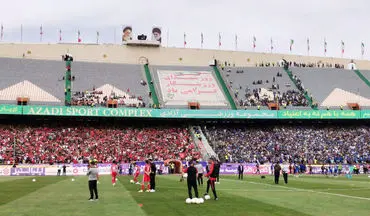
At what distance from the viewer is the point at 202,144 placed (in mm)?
67062

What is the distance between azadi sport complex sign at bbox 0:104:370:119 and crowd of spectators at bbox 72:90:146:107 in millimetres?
3346

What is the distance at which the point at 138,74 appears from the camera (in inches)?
3302

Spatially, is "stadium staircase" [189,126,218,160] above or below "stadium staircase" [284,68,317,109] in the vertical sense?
below

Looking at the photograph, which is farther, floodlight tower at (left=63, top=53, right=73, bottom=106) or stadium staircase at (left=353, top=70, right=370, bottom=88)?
stadium staircase at (left=353, top=70, right=370, bottom=88)

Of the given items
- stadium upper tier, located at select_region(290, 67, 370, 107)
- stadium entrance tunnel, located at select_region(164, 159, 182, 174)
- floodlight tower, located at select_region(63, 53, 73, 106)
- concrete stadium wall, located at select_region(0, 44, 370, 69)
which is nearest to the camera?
stadium entrance tunnel, located at select_region(164, 159, 182, 174)

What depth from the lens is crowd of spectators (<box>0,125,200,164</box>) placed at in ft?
198

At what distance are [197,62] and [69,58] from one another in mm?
23617

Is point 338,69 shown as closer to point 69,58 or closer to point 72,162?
point 69,58

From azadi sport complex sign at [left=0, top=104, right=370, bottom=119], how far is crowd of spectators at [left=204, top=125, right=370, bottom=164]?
7.68 ft

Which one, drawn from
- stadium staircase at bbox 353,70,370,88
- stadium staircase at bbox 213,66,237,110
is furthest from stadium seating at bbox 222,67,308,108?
stadium staircase at bbox 353,70,370,88

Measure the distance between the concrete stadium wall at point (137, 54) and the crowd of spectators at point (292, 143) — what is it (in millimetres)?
20347

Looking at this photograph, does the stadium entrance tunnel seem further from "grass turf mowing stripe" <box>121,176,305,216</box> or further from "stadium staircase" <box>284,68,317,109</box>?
"grass turf mowing stripe" <box>121,176,305,216</box>

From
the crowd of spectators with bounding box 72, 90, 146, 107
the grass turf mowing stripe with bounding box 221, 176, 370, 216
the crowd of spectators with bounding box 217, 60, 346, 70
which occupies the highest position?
the crowd of spectators with bounding box 217, 60, 346, 70

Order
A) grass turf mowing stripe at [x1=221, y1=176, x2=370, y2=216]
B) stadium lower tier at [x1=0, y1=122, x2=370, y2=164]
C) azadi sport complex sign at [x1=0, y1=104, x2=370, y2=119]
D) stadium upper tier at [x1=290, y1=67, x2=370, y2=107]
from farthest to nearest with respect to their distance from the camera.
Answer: stadium upper tier at [x1=290, y1=67, x2=370, y2=107] → azadi sport complex sign at [x1=0, y1=104, x2=370, y2=119] → stadium lower tier at [x1=0, y1=122, x2=370, y2=164] → grass turf mowing stripe at [x1=221, y1=176, x2=370, y2=216]
